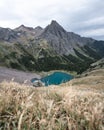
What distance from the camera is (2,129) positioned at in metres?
7.31

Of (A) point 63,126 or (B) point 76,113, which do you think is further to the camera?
(B) point 76,113

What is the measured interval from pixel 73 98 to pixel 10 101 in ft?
5.97

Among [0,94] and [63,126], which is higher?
[0,94]

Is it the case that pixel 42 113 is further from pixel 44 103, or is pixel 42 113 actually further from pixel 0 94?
pixel 0 94

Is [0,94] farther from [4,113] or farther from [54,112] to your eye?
[54,112]

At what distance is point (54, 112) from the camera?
316 inches

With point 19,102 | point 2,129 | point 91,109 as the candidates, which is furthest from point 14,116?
point 91,109

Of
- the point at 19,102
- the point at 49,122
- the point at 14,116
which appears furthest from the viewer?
the point at 19,102

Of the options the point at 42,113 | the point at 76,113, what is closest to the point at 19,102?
the point at 42,113

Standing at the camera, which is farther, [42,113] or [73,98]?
[73,98]

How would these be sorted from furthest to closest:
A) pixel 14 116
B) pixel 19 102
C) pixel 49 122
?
pixel 19 102 → pixel 14 116 → pixel 49 122

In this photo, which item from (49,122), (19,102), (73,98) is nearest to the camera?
(49,122)

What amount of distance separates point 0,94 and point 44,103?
1.17 m

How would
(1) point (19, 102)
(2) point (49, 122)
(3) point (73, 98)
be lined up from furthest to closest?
(3) point (73, 98)
(1) point (19, 102)
(2) point (49, 122)
